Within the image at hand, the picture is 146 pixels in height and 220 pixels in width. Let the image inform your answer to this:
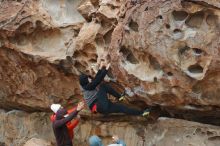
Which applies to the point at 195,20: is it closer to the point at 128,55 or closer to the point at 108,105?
the point at 128,55

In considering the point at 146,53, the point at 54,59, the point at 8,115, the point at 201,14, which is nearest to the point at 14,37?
the point at 54,59

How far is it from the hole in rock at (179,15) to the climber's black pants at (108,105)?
169cm

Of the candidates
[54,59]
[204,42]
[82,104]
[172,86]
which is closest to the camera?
[204,42]

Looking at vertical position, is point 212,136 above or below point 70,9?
below

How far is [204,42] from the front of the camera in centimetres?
672

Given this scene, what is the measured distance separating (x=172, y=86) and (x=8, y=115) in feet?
15.0

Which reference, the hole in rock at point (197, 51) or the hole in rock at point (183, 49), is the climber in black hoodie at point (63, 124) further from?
the hole in rock at point (197, 51)

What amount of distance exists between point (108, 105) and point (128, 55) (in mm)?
890

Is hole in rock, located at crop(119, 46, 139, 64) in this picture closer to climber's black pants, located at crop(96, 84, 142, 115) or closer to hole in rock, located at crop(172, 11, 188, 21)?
climber's black pants, located at crop(96, 84, 142, 115)

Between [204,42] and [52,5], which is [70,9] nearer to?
[52,5]

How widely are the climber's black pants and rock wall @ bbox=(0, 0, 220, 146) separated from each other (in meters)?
0.18

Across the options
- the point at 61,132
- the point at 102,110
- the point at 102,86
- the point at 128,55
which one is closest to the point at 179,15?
the point at 128,55

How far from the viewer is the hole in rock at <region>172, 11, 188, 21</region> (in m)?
6.96

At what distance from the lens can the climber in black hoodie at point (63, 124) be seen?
7598mm
